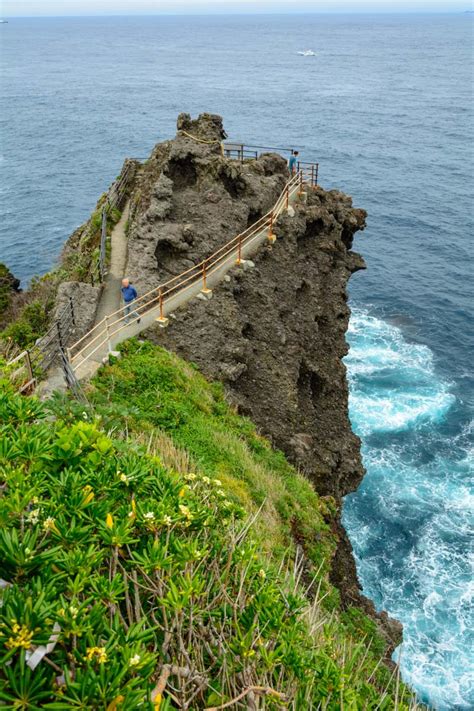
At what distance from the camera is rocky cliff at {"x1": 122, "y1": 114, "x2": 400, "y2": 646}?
20.6 metres

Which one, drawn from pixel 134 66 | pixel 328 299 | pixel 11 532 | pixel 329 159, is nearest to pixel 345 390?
pixel 328 299

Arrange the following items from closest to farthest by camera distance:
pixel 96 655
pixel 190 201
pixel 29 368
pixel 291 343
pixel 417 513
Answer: pixel 96 655, pixel 29 368, pixel 291 343, pixel 190 201, pixel 417 513

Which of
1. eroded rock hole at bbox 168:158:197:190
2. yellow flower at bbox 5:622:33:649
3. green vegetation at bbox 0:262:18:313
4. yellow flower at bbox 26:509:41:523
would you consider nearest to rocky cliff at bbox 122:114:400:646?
eroded rock hole at bbox 168:158:197:190

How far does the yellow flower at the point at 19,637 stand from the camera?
512 cm

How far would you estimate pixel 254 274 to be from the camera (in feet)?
79.6

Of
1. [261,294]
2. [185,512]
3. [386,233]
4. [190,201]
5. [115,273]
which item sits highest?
[185,512]

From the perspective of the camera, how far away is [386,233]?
197ft

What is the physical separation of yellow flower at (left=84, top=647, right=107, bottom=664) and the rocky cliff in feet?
46.7

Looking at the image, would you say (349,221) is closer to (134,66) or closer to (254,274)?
(254,274)

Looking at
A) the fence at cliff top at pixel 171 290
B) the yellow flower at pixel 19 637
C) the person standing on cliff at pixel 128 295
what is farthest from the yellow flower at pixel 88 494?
the person standing on cliff at pixel 128 295

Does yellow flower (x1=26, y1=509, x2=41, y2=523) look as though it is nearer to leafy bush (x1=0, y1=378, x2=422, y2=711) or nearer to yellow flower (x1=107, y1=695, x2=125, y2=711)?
leafy bush (x1=0, y1=378, x2=422, y2=711)

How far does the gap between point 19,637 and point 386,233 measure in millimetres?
59600

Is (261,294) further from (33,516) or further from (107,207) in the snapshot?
(33,516)

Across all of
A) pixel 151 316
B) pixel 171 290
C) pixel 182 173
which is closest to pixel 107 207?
pixel 182 173
